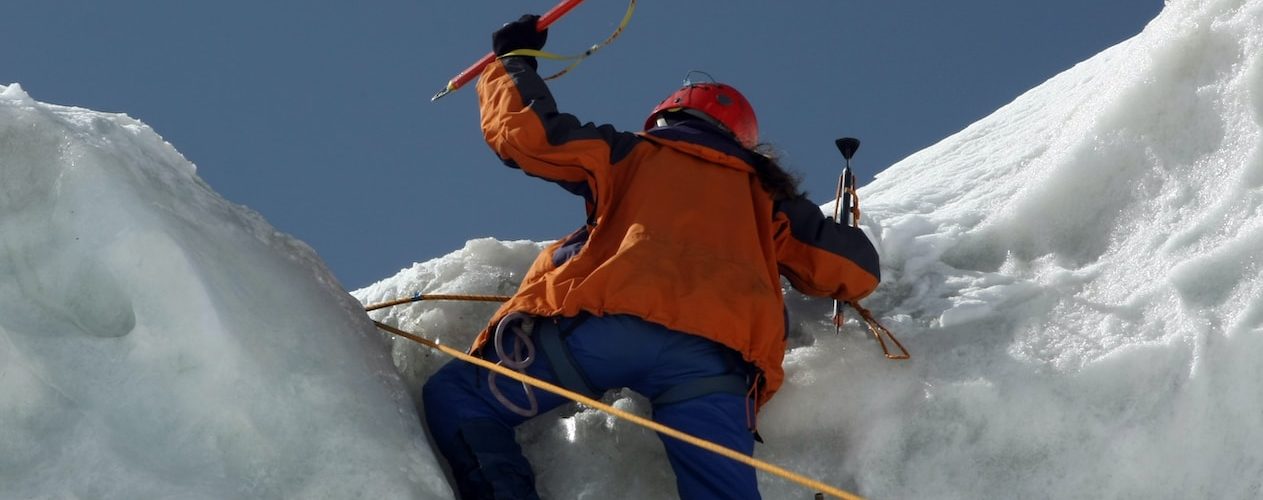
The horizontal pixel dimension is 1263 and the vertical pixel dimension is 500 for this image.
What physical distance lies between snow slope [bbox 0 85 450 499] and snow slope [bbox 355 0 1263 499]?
1.03 m

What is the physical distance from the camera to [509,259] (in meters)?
7.17

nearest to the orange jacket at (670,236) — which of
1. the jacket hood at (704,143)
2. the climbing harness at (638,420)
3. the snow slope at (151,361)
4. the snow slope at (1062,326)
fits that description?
the jacket hood at (704,143)

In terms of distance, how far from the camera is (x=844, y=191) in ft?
21.9

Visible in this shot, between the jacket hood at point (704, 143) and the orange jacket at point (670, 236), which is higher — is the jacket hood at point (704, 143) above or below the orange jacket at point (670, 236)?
above

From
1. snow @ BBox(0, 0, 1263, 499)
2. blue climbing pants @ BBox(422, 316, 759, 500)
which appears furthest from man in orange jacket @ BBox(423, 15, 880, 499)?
snow @ BBox(0, 0, 1263, 499)

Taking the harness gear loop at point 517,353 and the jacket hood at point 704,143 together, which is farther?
the jacket hood at point 704,143

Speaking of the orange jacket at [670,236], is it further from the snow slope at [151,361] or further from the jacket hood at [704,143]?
the snow slope at [151,361]

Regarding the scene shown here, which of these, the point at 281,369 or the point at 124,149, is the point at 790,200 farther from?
the point at 124,149

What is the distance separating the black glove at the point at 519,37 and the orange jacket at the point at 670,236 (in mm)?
216

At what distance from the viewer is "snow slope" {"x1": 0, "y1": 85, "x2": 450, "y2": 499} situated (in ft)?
16.0

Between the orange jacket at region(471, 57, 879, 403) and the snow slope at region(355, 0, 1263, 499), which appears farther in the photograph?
the snow slope at region(355, 0, 1263, 499)

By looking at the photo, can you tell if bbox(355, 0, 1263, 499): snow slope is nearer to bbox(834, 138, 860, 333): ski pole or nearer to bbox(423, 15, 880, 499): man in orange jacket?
bbox(834, 138, 860, 333): ski pole

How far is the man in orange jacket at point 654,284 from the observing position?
5520mm

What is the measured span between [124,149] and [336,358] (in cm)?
111
